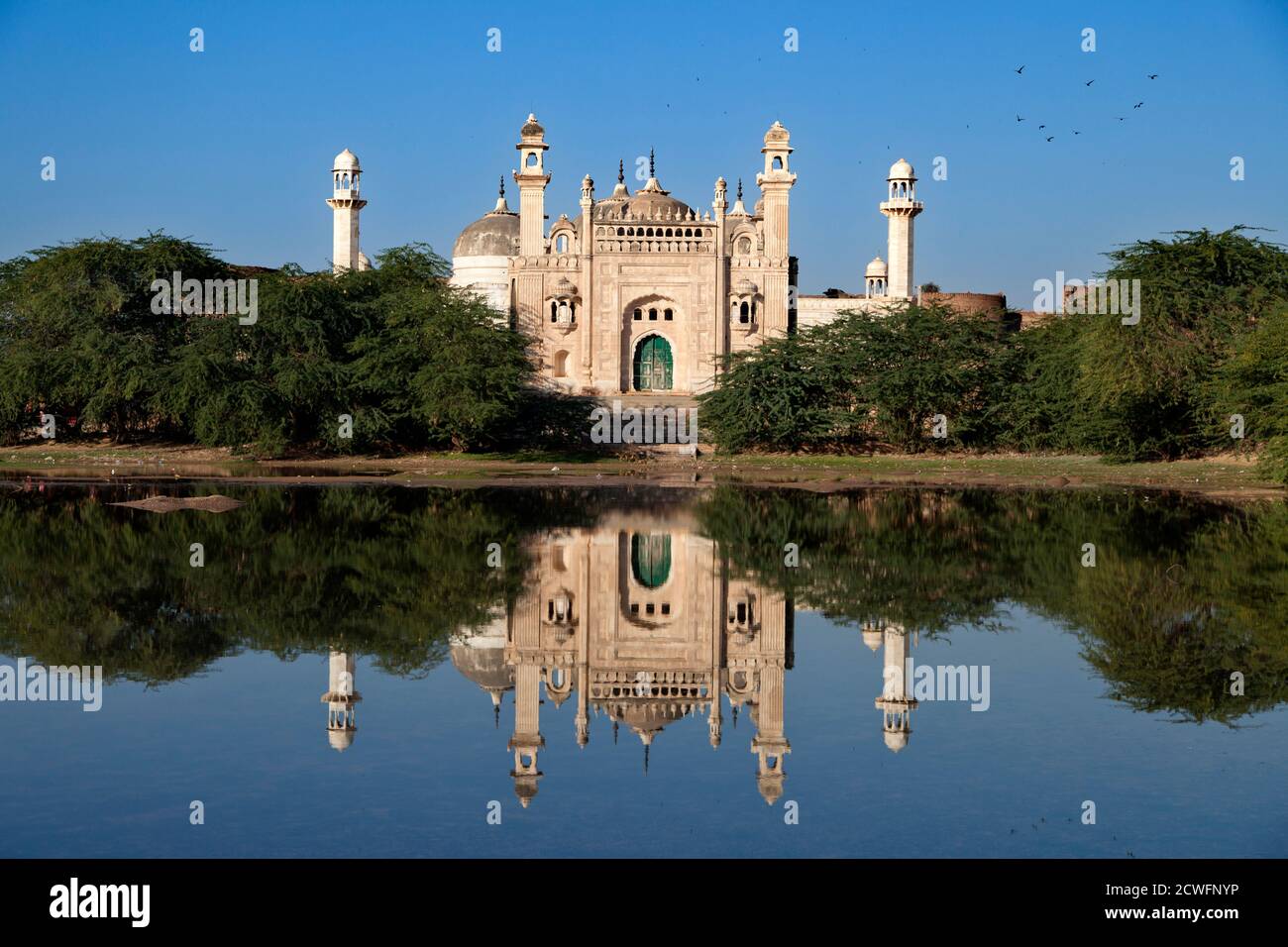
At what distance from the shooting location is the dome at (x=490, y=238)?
2019 inches

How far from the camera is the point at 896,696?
442 inches

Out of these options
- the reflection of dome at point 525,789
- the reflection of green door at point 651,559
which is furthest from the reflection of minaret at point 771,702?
the reflection of green door at point 651,559

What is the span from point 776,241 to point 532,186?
21.9ft

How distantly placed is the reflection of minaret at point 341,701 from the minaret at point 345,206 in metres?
38.2

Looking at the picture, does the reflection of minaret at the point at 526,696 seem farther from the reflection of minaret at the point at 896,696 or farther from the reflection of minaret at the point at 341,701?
the reflection of minaret at the point at 896,696

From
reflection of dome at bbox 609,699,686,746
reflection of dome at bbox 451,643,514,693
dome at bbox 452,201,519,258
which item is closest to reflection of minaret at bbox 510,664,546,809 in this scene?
reflection of dome at bbox 451,643,514,693

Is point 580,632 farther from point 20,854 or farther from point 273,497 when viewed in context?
point 273,497

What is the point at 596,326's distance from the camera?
4409 cm

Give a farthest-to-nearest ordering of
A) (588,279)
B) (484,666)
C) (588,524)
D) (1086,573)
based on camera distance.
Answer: (588,279), (588,524), (1086,573), (484,666)

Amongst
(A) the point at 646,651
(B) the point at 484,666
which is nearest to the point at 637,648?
(A) the point at 646,651

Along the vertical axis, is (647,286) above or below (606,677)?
above

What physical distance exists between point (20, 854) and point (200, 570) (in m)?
9.82

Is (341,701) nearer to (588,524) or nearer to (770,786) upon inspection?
(770,786)
